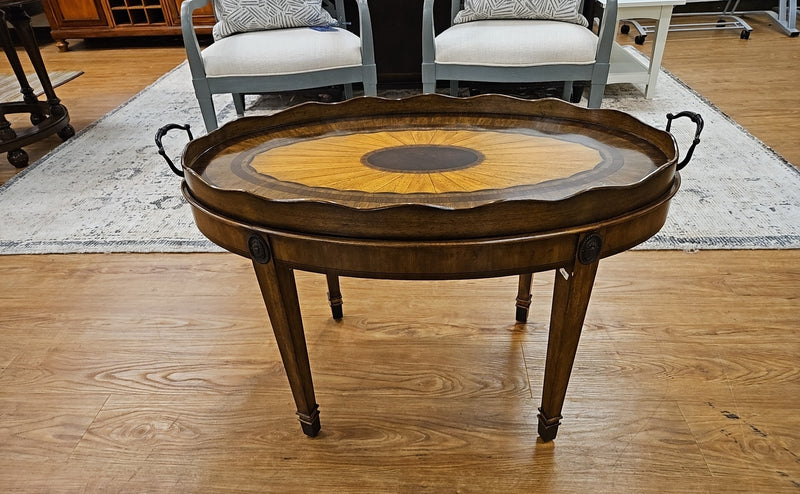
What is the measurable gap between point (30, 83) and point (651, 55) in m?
3.58

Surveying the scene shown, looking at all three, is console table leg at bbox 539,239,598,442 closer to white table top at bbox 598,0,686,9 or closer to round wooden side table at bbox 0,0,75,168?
white table top at bbox 598,0,686,9

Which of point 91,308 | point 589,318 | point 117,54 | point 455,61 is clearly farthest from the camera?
point 117,54

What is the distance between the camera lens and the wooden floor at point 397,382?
39.2 inches

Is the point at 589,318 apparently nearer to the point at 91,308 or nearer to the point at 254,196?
the point at 254,196

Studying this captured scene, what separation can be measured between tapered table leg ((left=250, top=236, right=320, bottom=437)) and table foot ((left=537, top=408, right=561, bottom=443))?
43 cm

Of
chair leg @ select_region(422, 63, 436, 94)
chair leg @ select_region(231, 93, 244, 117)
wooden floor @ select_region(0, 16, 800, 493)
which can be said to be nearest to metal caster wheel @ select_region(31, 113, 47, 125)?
chair leg @ select_region(231, 93, 244, 117)

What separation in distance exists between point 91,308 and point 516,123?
1215mm

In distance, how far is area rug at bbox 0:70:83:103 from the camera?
3.19 m

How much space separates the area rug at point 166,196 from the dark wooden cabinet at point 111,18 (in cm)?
182

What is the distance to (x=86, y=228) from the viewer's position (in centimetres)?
186

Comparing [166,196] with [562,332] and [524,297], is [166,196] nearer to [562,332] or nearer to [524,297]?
[524,297]

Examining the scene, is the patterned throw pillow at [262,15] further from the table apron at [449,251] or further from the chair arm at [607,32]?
the table apron at [449,251]

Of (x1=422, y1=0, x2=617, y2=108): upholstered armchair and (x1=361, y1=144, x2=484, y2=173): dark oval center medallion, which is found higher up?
(x1=361, y1=144, x2=484, y2=173): dark oval center medallion

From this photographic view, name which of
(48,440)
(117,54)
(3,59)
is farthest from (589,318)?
(3,59)
